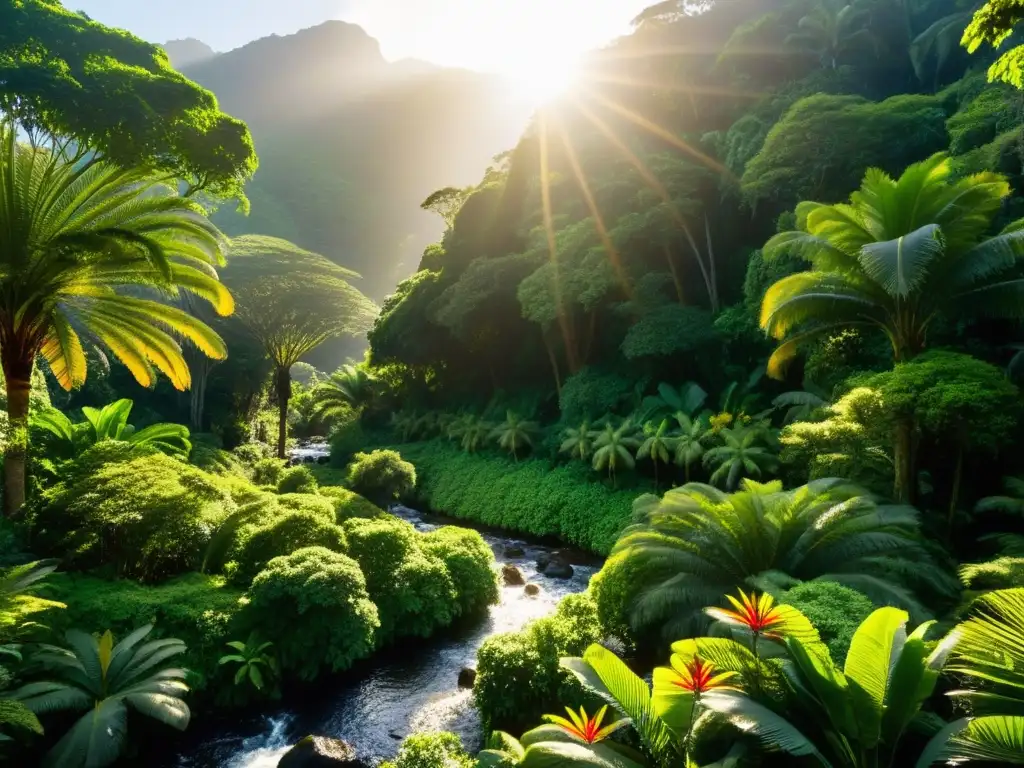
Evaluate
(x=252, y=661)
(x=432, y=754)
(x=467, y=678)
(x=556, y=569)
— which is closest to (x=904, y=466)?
(x=467, y=678)

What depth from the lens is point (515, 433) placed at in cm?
2283

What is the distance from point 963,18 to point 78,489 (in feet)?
100

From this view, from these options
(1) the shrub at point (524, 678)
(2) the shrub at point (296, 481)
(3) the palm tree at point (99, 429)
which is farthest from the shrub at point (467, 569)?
(3) the palm tree at point (99, 429)

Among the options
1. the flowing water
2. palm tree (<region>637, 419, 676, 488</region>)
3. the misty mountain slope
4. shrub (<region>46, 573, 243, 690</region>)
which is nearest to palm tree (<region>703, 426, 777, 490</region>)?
palm tree (<region>637, 419, 676, 488</region>)

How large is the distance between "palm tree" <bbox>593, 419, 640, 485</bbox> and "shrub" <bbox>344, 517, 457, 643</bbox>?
7178 mm

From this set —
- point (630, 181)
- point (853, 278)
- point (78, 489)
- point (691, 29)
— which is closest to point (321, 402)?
point (630, 181)

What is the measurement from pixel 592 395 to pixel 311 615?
14.2 metres

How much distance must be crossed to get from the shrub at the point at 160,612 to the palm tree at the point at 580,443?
1159cm

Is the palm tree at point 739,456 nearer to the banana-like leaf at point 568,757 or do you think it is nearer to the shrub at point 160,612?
the banana-like leaf at point 568,757

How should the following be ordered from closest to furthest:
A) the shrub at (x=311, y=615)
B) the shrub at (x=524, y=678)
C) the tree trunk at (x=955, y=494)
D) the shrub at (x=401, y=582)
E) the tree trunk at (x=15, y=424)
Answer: the shrub at (x=524, y=678) < the shrub at (x=311, y=615) < the tree trunk at (x=15, y=424) < the tree trunk at (x=955, y=494) < the shrub at (x=401, y=582)

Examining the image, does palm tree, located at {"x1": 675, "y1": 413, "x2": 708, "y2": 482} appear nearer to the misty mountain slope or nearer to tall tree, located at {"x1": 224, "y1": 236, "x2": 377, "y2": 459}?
tall tree, located at {"x1": 224, "y1": 236, "x2": 377, "y2": 459}

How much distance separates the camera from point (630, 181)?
913 inches

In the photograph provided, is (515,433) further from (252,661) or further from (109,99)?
(109,99)

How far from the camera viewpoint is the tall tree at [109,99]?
28.0 feet
